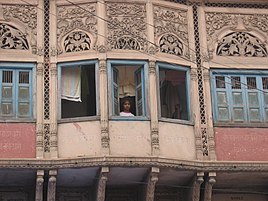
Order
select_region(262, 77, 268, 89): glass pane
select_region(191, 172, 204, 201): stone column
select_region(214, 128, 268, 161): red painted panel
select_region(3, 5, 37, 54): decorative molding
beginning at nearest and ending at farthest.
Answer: select_region(191, 172, 204, 201): stone column → select_region(214, 128, 268, 161): red painted panel → select_region(3, 5, 37, 54): decorative molding → select_region(262, 77, 268, 89): glass pane

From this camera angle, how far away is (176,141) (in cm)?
1330

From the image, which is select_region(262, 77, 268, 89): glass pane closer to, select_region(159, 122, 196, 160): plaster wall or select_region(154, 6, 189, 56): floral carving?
select_region(154, 6, 189, 56): floral carving

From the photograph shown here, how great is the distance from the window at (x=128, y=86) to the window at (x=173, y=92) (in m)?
0.44

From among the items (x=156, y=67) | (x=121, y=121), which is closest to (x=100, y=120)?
(x=121, y=121)

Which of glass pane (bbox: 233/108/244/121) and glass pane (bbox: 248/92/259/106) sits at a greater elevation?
glass pane (bbox: 248/92/259/106)

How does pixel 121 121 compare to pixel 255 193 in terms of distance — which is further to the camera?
pixel 255 193

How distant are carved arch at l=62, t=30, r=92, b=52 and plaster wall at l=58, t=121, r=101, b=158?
1491mm

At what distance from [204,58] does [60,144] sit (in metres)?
3.34

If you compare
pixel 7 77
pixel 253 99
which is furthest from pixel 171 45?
pixel 7 77

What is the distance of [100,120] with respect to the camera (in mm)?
13078

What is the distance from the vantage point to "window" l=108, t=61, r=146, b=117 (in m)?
13.5

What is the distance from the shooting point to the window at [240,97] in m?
14.0

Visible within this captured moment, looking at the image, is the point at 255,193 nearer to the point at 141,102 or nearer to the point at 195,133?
the point at 195,133

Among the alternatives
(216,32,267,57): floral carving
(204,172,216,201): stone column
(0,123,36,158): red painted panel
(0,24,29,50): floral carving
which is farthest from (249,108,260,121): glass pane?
(0,24,29,50): floral carving
